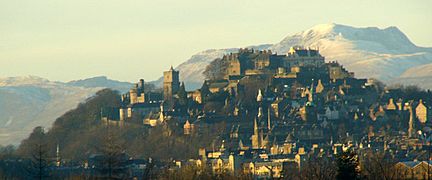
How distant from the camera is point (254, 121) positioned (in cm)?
16112

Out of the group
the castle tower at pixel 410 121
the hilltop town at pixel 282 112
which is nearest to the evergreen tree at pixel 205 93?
the hilltop town at pixel 282 112

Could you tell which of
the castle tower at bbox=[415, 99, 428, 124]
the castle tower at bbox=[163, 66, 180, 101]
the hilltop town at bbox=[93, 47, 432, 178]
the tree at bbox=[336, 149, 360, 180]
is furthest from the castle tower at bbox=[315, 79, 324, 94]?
the tree at bbox=[336, 149, 360, 180]

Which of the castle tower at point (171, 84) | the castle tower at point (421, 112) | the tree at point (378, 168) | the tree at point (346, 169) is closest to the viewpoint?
the tree at point (346, 169)

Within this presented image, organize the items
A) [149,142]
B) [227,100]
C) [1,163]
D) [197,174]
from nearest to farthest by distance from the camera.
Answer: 1. [197,174]
2. [1,163]
3. [149,142]
4. [227,100]

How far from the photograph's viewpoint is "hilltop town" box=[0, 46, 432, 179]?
14000 cm

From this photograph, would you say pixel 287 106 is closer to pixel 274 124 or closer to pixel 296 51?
pixel 274 124

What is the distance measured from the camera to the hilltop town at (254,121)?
140000mm

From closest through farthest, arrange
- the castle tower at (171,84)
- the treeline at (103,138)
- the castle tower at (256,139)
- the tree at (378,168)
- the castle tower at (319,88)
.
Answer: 1. the tree at (378,168)
2. the treeline at (103,138)
3. the castle tower at (256,139)
4. the castle tower at (319,88)
5. the castle tower at (171,84)

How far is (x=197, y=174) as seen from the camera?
114 meters

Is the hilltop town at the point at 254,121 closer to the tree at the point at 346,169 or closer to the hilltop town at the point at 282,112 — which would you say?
the hilltop town at the point at 282,112

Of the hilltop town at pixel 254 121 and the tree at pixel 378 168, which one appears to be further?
the hilltop town at pixel 254 121

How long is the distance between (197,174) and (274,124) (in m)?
45.2

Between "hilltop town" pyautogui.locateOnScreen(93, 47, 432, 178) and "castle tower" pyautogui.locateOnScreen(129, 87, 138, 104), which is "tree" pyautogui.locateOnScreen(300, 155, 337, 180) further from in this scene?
"castle tower" pyautogui.locateOnScreen(129, 87, 138, 104)

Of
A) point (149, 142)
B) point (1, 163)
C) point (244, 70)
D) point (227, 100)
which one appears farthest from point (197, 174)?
point (244, 70)
